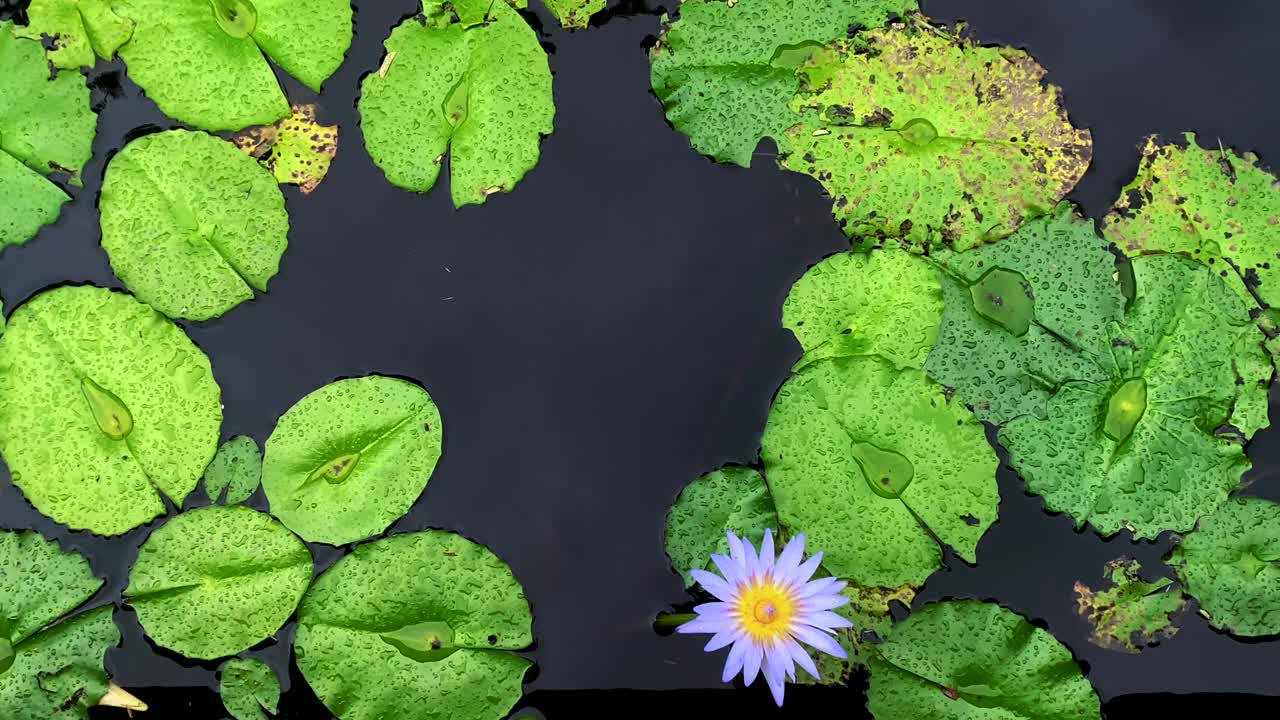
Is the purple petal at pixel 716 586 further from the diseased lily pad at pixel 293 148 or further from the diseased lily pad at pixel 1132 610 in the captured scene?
the diseased lily pad at pixel 293 148

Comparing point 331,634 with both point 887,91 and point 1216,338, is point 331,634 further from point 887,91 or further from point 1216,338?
point 1216,338

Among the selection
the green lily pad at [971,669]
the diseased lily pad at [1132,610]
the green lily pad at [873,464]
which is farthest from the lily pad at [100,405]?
the diseased lily pad at [1132,610]

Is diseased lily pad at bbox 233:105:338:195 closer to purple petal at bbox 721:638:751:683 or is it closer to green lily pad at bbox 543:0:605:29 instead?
green lily pad at bbox 543:0:605:29

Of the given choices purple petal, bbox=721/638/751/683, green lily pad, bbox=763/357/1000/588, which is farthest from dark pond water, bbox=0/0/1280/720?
purple petal, bbox=721/638/751/683

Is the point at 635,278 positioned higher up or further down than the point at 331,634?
higher up

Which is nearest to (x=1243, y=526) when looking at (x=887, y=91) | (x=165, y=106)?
(x=887, y=91)

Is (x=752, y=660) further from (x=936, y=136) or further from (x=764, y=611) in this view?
(x=936, y=136)

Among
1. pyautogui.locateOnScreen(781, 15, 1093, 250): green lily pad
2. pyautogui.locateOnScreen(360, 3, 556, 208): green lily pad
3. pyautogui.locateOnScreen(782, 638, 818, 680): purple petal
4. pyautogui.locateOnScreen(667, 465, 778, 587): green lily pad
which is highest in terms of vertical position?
pyautogui.locateOnScreen(781, 15, 1093, 250): green lily pad
